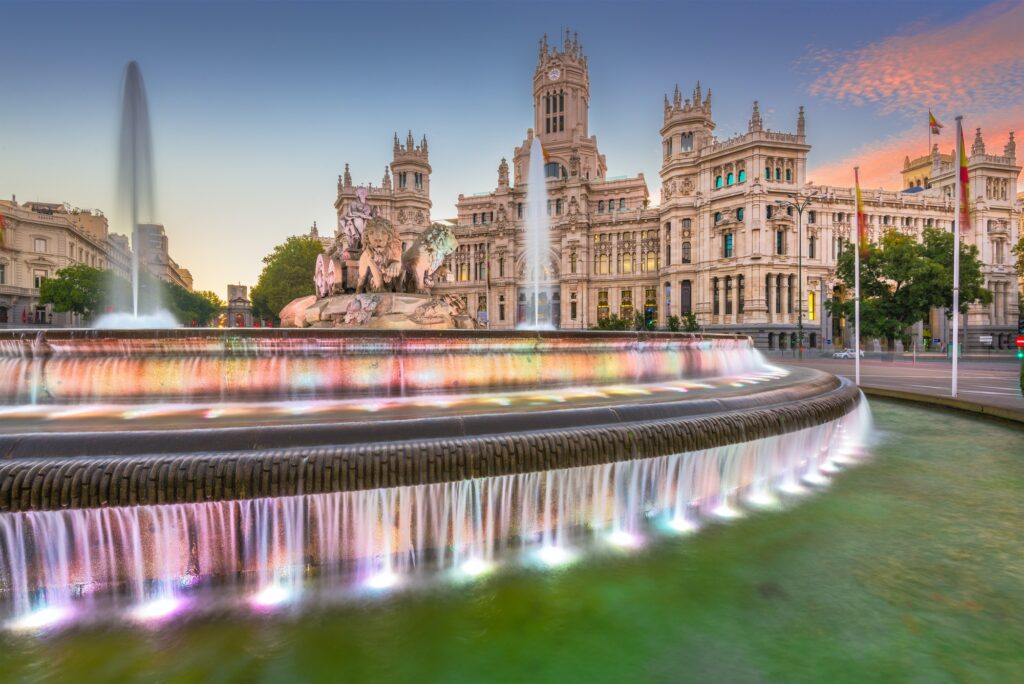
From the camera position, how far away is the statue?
49.9 feet

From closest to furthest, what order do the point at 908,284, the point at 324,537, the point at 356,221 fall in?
1. the point at 324,537
2. the point at 356,221
3. the point at 908,284

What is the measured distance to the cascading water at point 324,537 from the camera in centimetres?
360

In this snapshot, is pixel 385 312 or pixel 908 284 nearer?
pixel 385 312

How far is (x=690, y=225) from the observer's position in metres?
59.4

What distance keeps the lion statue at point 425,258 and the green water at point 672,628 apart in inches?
468

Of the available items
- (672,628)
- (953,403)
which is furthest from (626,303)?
(672,628)

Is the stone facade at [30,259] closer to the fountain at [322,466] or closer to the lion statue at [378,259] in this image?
the lion statue at [378,259]

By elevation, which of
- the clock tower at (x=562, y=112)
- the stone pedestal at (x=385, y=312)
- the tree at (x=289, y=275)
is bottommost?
the stone pedestal at (x=385, y=312)

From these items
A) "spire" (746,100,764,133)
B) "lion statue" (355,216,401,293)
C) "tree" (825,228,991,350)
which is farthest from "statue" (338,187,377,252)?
"spire" (746,100,764,133)

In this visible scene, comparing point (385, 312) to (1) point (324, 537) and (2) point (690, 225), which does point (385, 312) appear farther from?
(2) point (690, 225)

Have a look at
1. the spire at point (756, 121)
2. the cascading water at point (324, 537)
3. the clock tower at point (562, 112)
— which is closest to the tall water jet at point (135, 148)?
the cascading water at point (324, 537)

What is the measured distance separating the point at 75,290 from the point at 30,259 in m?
16.4

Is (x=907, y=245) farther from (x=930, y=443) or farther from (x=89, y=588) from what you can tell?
(x=89, y=588)

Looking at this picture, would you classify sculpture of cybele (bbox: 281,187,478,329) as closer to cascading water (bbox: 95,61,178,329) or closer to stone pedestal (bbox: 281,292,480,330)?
stone pedestal (bbox: 281,292,480,330)
